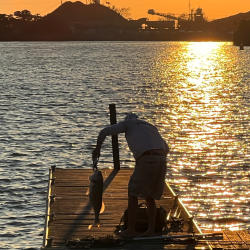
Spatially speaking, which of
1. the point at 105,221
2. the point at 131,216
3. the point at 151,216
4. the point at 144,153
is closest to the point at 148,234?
the point at 151,216

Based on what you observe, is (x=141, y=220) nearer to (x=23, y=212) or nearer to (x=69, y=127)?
(x=23, y=212)

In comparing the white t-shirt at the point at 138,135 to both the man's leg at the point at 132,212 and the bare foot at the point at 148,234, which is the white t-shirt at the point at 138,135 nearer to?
the man's leg at the point at 132,212

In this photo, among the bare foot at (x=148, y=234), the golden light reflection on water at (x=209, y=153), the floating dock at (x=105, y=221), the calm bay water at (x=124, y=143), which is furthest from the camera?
the golden light reflection on water at (x=209, y=153)

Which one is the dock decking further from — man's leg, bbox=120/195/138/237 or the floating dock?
man's leg, bbox=120/195/138/237

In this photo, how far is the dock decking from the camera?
15531mm

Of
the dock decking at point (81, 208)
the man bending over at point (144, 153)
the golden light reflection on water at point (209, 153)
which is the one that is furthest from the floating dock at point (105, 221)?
the golden light reflection on water at point (209, 153)

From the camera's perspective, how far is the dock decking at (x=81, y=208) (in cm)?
1553

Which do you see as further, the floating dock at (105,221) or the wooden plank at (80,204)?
the wooden plank at (80,204)

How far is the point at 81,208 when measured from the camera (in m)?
17.8

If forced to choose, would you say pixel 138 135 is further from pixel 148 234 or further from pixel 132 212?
pixel 148 234

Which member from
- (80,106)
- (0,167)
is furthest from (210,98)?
(0,167)

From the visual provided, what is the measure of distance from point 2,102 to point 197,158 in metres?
33.4

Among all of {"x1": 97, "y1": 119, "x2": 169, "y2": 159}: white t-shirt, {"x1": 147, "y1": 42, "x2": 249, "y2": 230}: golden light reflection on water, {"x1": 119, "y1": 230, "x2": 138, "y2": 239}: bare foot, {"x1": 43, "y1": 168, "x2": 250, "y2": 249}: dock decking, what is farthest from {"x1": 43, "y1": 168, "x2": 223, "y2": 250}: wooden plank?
{"x1": 147, "y1": 42, "x2": 249, "y2": 230}: golden light reflection on water

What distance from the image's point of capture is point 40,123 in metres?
47.9
